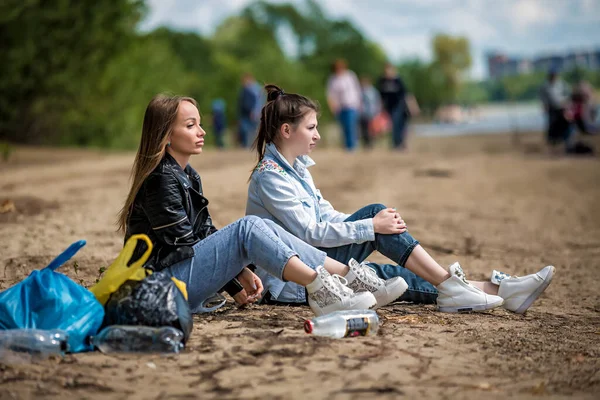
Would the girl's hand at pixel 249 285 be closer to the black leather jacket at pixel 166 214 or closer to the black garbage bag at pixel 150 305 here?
the black leather jacket at pixel 166 214

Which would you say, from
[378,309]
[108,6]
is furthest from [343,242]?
[108,6]

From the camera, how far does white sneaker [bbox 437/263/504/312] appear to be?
470cm

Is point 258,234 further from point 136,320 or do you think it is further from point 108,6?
point 108,6

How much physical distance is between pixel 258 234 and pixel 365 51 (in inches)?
2499

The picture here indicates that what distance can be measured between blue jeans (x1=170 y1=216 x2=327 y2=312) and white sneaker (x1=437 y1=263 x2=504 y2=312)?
30.9 inches

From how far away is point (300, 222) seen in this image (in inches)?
182

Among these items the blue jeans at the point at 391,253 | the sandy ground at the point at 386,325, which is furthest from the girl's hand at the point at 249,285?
the blue jeans at the point at 391,253

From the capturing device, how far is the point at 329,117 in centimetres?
5159

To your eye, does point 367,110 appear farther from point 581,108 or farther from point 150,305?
point 150,305

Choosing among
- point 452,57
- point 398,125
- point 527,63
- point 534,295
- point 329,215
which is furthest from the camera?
point 452,57

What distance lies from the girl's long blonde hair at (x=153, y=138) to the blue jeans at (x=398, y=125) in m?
13.6

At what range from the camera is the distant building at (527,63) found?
31781 mm

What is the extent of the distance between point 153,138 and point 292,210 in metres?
0.85

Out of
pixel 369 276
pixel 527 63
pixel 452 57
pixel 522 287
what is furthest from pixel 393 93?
pixel 452 57
